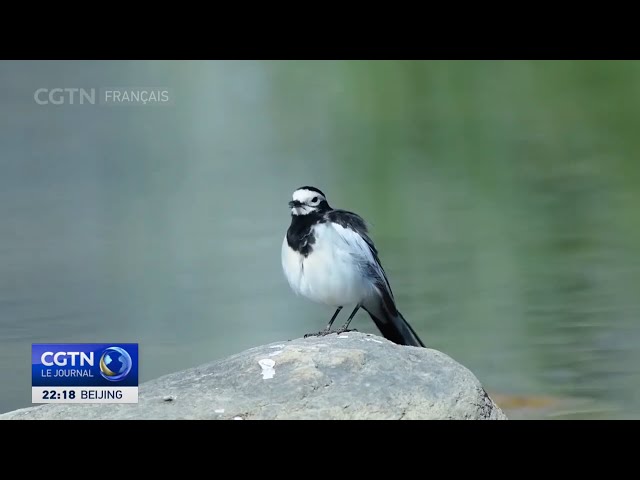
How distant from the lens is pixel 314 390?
6.68 metres

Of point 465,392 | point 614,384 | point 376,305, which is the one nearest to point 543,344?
point 614,384

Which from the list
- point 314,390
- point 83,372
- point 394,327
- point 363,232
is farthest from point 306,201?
point 83,372

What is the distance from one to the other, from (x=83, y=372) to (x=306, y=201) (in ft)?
6.23

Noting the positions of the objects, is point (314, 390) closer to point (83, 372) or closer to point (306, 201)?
point (83, 372)

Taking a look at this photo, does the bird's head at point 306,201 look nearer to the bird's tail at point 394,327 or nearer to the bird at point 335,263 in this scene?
the bird at point 335,263

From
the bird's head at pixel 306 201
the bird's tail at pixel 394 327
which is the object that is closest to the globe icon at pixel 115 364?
the bird's head at pixel 306 201

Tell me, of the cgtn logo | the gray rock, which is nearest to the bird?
the gray rock

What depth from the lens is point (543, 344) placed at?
9555 mm

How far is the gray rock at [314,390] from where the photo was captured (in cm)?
660

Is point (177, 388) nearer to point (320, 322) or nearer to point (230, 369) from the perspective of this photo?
point (230, 369)

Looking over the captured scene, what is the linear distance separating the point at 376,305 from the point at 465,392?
1253mm

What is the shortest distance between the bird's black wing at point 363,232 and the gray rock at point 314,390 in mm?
778

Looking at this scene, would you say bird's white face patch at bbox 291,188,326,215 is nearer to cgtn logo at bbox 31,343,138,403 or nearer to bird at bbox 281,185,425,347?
bird at bbox 281,185,425,347

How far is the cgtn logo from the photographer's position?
22.2 feet
